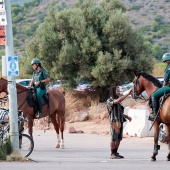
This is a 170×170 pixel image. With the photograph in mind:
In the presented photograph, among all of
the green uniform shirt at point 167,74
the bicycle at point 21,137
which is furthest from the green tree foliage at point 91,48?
the green uniform shirt at point 167,74

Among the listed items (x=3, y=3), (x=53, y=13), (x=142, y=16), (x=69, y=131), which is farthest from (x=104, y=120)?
(x=142, y=16)

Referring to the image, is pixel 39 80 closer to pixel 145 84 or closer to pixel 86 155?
pixel 86 155

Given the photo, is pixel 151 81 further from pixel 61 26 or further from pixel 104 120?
pixel 61 26

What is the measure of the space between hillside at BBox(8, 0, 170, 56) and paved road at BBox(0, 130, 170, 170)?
69.5m

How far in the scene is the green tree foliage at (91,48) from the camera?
3691 centimetres

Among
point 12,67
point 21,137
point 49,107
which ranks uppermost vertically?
point 12,67

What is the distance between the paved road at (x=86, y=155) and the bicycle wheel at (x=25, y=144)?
0.82ft

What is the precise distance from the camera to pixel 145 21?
104438mm

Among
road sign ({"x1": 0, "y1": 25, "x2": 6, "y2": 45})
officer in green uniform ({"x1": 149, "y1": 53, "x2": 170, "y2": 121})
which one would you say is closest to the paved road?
officer in green uniform ({"x1": 149, "y1": 53, "x2": 170, "y2": 121})

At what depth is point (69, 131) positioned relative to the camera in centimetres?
3067

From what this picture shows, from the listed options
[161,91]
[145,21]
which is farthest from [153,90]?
[145,21]

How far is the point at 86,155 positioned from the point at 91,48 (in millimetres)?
16879

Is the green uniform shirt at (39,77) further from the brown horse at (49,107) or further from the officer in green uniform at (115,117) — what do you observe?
the officer in green uniform at (115,117)

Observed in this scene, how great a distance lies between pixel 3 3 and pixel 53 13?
74.9 feet
